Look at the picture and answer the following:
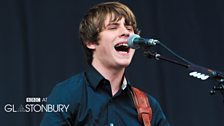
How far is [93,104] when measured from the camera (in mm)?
2033

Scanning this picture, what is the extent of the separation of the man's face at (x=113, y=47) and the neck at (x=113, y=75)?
2 centimetres

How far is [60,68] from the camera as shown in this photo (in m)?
3.03

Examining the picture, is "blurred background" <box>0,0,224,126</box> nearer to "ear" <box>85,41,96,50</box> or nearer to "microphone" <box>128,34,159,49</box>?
"ear" <box>85,41,96,50</box>

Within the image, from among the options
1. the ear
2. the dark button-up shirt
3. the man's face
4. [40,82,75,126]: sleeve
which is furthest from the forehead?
[40,82,75,126]: sleeve

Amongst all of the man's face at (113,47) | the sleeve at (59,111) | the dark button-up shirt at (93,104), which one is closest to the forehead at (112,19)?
the man's face at (113,47)

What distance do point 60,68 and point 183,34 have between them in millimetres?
806

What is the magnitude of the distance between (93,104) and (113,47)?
242 mm

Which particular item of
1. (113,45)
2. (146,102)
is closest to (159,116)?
(146,102)

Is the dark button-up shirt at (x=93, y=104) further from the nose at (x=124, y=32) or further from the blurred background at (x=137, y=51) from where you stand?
the blurred background at (x=137, y=51)

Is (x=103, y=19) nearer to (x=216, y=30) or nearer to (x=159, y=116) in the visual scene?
(x=159, y=116)

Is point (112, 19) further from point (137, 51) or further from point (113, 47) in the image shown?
point (137, 51)

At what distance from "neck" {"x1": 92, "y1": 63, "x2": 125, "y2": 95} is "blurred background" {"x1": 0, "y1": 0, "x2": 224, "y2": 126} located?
3.02 feet

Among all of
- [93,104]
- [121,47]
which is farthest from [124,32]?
[93,104]

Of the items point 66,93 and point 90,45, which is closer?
point 66,93
